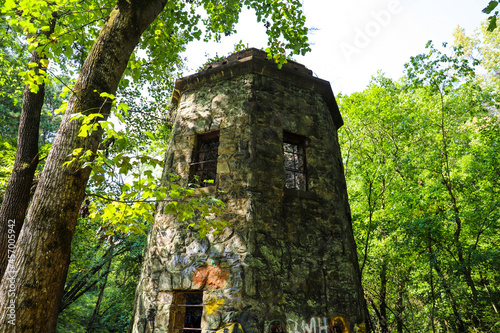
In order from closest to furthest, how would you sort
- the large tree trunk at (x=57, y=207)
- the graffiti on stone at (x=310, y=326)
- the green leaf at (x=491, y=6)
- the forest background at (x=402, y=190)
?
the large tree trunk at (x=57, y=207) < the green leaf at (x=491, y=6) < the graffiti on stone at (x=310, y=326) < the forest background at (x=402, y=190)

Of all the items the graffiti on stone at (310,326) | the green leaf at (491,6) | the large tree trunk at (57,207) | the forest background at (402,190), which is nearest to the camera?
the large tree trunk at (57,207)

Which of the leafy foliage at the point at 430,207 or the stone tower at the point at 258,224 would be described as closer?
the stone tower at the point at 258,224

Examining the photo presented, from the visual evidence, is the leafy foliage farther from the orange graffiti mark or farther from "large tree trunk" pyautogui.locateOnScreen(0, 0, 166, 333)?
"large tree trunk" pyautogui.locateOnScreen(0, 0, 166, 333)

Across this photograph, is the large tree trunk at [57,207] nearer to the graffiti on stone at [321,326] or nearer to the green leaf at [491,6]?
the graffiti on stone at [321,326]

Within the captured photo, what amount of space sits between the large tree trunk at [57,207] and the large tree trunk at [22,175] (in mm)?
2235

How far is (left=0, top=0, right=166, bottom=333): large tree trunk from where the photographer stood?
5.93 ft

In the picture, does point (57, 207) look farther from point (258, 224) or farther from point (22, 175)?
point (22, 175)

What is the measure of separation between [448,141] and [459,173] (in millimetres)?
1968

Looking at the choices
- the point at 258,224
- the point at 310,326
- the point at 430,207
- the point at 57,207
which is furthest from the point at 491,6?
the point at 430,207

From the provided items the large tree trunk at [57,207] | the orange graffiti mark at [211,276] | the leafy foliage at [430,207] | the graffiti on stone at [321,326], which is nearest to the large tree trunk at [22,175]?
the large tree trunk at [57,207]

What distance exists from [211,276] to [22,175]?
130 inches

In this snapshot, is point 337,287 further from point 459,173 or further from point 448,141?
point 448,141

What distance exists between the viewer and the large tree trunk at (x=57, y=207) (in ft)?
5.93

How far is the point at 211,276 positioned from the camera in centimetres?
408
